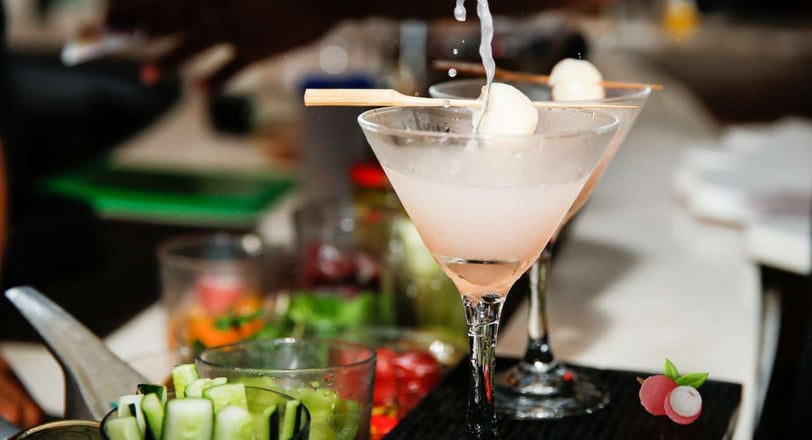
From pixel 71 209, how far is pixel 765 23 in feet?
19.1

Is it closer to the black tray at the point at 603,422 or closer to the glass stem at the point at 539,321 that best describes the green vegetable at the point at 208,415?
the black tray at the point at 603,422

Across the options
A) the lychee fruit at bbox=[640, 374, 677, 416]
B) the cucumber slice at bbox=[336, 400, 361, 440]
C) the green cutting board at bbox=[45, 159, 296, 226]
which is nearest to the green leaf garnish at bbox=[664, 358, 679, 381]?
the lychee fruit at bbox=[640, 374, 677, 416]

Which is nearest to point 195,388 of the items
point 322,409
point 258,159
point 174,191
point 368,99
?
point 322,409

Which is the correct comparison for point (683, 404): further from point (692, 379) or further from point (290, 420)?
point (290, 420)

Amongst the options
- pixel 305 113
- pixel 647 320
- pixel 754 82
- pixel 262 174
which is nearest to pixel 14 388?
pixel 647 320

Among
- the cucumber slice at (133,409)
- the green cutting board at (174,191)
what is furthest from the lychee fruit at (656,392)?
the green cutting board at (174,191)

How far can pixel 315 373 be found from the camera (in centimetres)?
90

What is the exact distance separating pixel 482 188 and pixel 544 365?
0.39 meters

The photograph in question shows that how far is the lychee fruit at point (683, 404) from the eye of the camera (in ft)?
3.21

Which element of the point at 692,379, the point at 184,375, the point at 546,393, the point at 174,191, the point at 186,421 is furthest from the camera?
the point at 174,191

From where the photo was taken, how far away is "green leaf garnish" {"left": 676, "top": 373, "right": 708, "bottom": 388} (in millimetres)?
972

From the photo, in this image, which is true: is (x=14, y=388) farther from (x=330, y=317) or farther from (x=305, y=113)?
(x=305, y=113)

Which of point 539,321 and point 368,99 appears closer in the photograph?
point 368,99

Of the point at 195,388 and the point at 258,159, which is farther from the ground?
the point at 195,388
